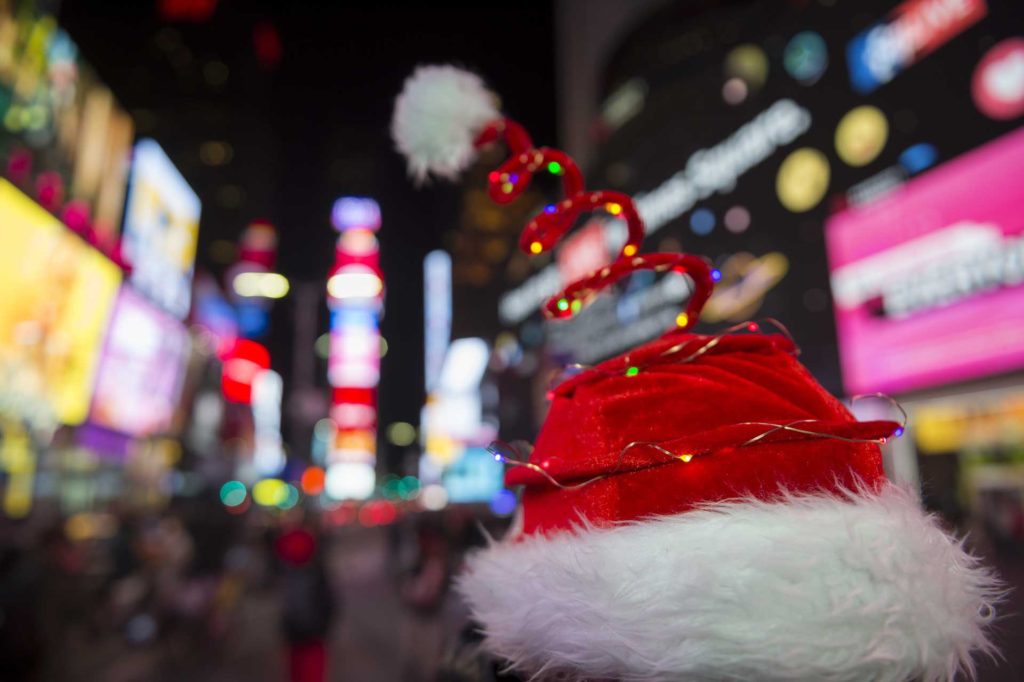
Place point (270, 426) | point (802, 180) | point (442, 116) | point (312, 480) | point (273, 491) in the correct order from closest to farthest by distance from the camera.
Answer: point (442, 116) → point (802, 180) → point (273, 491) → point (270, 426) → point (312, 480)

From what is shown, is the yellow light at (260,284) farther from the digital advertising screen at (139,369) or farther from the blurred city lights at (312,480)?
the blurred city lights at (312,480)

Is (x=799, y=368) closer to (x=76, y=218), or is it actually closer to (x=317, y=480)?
(x=76, y=218)

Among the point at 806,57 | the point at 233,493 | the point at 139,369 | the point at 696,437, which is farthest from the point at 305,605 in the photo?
the point at 806,57

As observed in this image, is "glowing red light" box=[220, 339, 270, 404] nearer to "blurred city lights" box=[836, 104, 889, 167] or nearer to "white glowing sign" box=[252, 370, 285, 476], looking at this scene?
"white glowing sign" box=[252, 370, 285, 476]

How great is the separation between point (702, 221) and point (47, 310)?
312 centimetres

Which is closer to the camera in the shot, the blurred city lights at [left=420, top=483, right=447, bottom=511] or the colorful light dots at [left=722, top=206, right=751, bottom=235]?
the colorful light dots at [left=722, top=206, right=751, bottom=235]

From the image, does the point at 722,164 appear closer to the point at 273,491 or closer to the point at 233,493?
the point at 233,493

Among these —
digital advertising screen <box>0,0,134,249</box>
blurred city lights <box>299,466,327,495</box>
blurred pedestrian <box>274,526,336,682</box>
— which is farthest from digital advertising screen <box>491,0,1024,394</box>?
blurred city lights <box>299,466,327,495</box>

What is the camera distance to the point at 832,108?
2695 millimetres

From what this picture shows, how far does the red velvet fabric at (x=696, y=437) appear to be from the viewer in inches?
21.8

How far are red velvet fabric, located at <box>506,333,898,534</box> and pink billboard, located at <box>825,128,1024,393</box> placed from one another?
173cm

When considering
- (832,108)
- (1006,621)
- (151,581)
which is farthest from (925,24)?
(151,581)

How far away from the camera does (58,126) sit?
95.3 inches

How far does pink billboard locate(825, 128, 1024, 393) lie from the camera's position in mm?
1876
